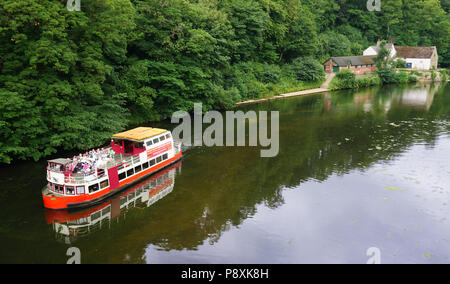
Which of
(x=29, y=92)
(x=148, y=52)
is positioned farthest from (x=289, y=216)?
(x=148, y=52)

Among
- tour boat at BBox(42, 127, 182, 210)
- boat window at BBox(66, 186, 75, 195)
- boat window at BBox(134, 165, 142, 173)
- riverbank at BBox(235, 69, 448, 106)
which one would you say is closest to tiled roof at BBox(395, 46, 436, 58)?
riverbank at BBox(235, 69, 448, 106)

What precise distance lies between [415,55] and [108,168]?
10377cm

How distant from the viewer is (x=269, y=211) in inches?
1088

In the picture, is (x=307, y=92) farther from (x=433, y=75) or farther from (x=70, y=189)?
(x=70, y=189)

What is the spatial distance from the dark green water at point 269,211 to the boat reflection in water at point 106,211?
0.43 ft

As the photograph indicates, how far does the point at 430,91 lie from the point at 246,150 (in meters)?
61.0

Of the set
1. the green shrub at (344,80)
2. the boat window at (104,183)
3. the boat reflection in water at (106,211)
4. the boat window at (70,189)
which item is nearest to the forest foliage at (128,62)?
the green shrub at (344,80)

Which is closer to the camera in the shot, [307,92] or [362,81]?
[307,92]

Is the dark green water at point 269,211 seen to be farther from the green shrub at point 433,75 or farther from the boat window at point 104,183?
the green shrub at point 433,75

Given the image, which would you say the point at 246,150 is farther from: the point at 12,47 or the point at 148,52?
the point at 12,47

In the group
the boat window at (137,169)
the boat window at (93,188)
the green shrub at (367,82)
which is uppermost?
the green shrub at (367,82)

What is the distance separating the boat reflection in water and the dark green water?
130 millimetres

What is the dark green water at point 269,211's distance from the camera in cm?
2273

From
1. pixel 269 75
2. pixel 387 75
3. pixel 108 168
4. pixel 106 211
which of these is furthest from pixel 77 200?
pixel 387 75
